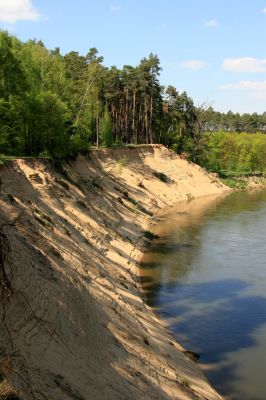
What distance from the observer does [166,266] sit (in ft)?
121

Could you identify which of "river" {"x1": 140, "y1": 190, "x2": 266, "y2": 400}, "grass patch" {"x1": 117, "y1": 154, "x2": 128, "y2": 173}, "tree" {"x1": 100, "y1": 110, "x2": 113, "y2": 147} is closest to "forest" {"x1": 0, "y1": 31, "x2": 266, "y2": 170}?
"tree" {"x1": 100, "y1": 110, "x2": 113, "y2": 147}

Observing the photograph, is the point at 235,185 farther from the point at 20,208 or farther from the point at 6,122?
the point at 20,208

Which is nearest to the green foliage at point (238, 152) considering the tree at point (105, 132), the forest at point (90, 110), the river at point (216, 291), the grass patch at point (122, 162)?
the forest at point (90, 110)

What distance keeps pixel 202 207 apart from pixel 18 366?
56445 mm

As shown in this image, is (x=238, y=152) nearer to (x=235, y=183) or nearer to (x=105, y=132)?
(x=235, y=183)

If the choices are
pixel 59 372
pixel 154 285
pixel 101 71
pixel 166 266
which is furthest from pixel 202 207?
pixel 59 372

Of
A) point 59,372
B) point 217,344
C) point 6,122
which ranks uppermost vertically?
point 6,122

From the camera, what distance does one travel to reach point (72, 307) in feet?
59.0

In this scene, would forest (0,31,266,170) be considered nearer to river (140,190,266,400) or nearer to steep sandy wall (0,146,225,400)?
steep sandy wall (0,146,225,400)

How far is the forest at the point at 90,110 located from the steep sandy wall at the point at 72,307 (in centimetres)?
505

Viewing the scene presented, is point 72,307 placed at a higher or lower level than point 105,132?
lower

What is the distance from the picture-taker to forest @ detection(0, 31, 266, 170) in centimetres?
4266

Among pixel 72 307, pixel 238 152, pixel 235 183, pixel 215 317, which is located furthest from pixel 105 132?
pixel 238 152

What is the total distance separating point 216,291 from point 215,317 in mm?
4502
